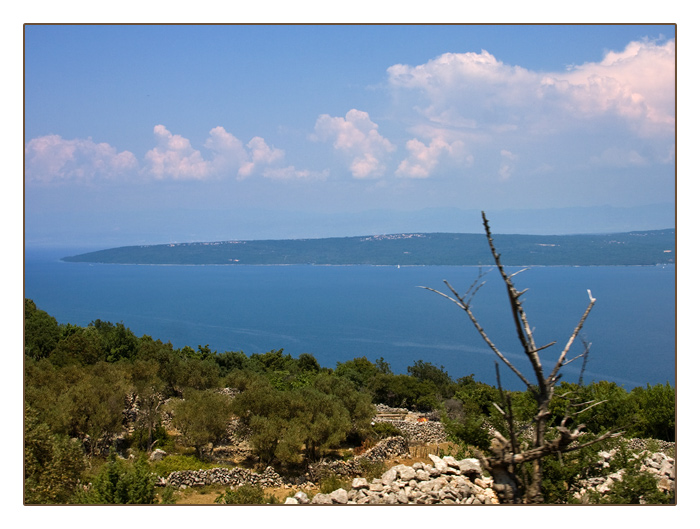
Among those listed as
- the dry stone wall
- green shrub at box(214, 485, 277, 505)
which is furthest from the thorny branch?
the dry stone wall

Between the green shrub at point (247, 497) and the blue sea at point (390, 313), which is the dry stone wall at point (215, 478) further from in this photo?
the blue sea at point (390, 313)

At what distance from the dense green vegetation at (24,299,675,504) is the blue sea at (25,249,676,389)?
14.7 ft

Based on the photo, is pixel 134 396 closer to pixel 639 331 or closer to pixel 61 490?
pixel 61 490

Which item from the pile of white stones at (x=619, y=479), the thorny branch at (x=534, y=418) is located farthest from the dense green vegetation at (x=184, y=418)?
the thorny branch at (x=534, y=418)

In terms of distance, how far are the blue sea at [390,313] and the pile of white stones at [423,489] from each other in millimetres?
12879

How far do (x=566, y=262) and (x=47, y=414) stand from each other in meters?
22.3

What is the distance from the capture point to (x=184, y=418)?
1242 cm

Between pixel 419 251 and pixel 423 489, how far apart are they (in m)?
33.6

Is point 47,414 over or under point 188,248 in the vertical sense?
under

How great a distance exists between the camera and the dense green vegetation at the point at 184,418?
6.59m

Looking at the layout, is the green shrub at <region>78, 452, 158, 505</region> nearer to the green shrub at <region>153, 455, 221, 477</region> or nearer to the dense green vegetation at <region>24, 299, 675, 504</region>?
the dense green vegetation at <region>24, 299, 675, 504</region>

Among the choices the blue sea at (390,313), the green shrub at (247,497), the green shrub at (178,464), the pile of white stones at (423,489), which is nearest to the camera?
the pile of white stones at (423,489)
